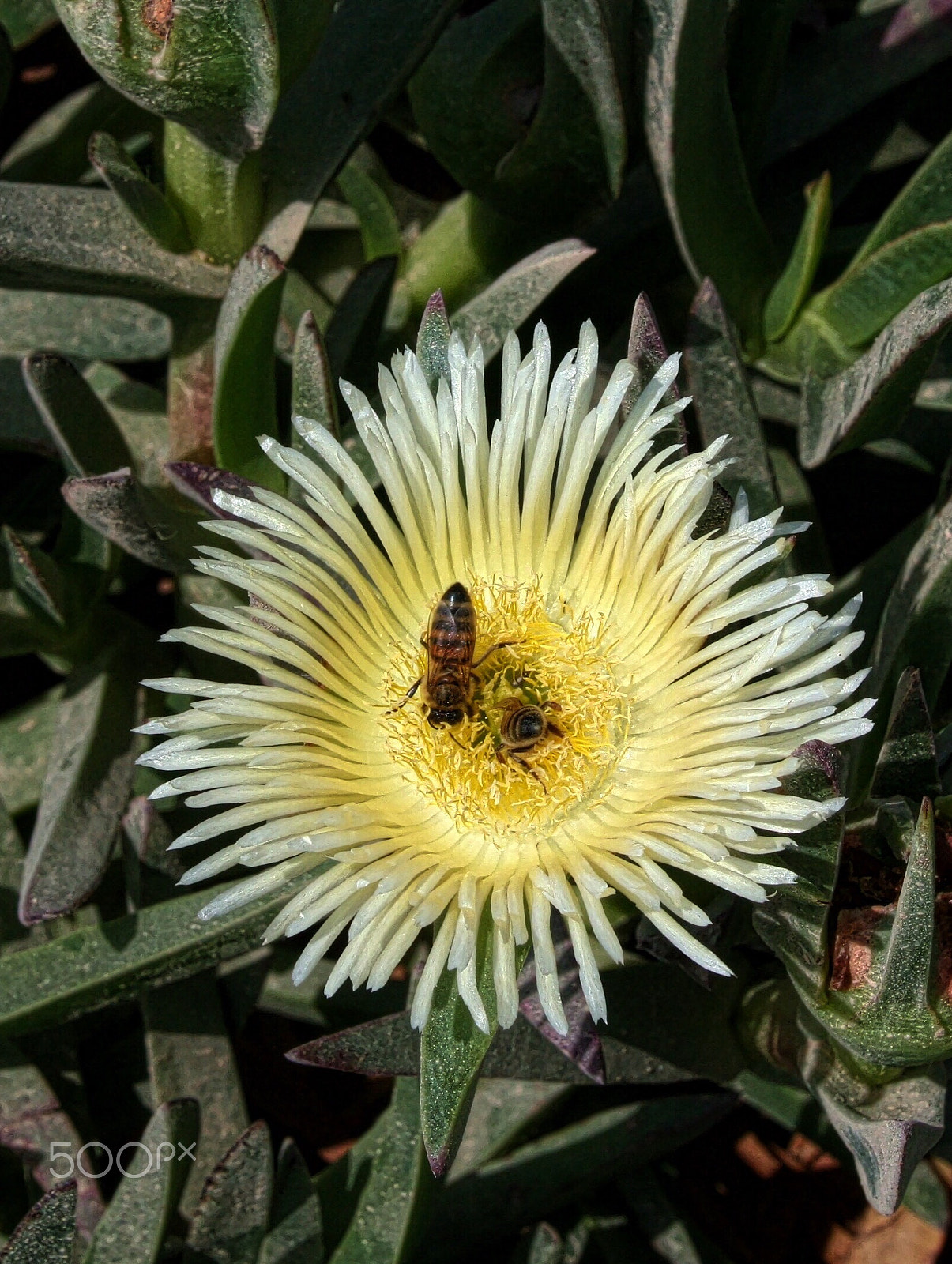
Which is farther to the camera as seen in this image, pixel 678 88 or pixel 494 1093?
pixel 494 1093

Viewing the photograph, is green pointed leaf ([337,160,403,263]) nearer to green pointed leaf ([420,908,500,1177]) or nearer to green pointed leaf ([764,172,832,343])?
green pointed leaf ([764,172,832,343])

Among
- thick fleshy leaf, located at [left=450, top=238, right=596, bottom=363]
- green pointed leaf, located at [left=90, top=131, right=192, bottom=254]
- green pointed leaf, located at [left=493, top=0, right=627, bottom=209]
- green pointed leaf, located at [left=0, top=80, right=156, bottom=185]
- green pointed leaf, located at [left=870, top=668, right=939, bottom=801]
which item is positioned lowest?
green pointed leaf, located at [left=870, top=668, right=939, bottom=801]

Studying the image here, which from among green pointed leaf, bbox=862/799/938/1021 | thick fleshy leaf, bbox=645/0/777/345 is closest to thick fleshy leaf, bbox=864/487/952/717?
green pointed leaf, bbox=862/799/938/1021

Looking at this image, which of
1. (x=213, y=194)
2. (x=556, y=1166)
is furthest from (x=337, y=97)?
(x=556, y=1166)

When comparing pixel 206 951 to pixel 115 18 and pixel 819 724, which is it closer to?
pixel 819 724

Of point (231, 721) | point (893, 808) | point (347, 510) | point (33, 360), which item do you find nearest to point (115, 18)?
point (33, 360)

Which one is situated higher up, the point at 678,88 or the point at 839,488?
the point at 678,88
